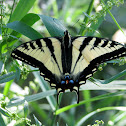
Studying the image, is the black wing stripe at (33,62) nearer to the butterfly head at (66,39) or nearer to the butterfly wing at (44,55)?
the butterfly wing at (44,55)

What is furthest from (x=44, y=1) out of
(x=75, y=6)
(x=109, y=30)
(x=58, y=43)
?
(x=58, y=43)

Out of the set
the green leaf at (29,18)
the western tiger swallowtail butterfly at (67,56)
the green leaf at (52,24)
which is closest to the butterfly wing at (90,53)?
the western tiger swallowtail butterfly at (67,56)

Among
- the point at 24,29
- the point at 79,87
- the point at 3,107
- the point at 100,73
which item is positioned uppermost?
the point at 24,29

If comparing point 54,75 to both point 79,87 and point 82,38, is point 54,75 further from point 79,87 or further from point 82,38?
point 82,38

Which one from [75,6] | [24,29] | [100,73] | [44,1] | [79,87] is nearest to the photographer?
[24,29]

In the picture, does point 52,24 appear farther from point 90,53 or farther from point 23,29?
point 90,53

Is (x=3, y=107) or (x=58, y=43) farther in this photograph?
(x=58, y=43)

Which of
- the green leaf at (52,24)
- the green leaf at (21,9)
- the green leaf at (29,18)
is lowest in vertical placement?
the green leaf at (52,24)
